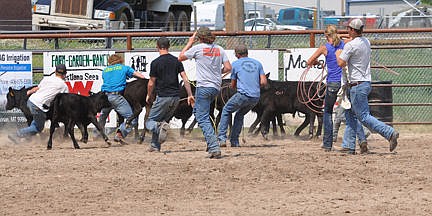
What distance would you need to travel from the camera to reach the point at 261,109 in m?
15.6

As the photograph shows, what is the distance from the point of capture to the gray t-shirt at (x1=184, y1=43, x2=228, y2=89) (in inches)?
467

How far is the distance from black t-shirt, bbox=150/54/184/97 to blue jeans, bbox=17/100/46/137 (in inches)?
112

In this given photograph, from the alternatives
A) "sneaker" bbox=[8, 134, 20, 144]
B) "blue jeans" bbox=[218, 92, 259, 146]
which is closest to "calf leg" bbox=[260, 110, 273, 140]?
"blue jeans" bbox=[218, 92, 259, 146]

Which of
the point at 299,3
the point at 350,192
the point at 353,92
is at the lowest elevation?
the point at 350,192

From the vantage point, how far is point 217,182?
9.88m

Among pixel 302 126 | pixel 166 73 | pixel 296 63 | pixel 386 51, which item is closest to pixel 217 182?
pixel 166 73

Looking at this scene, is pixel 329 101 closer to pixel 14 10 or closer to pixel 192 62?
pixel 192 62

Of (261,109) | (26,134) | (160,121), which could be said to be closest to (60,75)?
(26,134)

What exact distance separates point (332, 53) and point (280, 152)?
64.2 inches

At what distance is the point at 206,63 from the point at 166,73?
0.60 metres

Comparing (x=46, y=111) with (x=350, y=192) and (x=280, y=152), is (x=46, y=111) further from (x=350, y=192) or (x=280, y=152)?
(x=350, y=192)

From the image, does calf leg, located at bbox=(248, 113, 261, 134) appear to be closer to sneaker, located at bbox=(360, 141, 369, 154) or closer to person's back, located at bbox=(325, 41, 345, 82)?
person's back, located at bbox=(325, 41, 345, 82)

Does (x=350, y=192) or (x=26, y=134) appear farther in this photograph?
(x=26, y=134)

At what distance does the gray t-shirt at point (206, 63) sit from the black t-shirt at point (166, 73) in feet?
0.83
